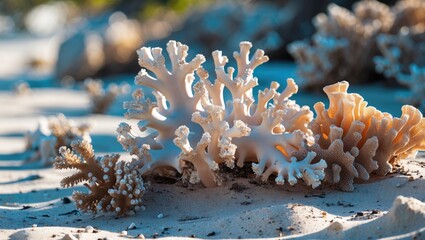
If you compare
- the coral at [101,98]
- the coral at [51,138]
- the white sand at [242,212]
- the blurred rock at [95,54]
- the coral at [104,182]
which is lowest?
the white sand at [242,212]

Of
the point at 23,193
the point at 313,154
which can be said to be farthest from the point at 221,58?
the point at 23,193

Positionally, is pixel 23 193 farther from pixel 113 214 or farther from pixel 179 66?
pixel 179 66

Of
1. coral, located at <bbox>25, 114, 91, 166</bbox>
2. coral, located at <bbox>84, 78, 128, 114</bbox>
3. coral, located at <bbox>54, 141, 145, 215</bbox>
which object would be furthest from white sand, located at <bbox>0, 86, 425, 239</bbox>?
coral, located at <bbox>84, 78, 128, 114</bbox>

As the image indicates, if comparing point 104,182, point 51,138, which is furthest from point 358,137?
point 51,138

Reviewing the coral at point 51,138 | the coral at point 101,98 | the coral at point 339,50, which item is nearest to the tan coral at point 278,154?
the coral at point 51,138

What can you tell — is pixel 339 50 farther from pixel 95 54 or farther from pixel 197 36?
pixel 95 54

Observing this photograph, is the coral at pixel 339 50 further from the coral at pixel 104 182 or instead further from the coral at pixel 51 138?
the coral at pixel 104 182
